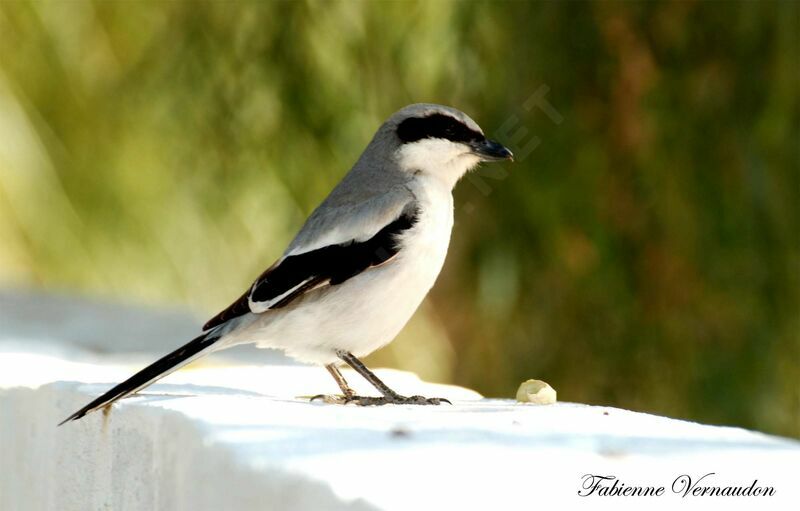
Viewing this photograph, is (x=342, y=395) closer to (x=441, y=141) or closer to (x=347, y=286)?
(x=347, y=286)

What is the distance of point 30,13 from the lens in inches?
165

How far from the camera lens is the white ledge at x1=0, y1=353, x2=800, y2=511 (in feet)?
5.08

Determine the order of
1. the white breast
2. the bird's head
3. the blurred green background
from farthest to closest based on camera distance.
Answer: the blurred green background → the bird's head → the white breast

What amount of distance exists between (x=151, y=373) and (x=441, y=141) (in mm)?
938

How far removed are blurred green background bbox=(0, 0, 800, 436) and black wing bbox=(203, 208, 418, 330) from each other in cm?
150

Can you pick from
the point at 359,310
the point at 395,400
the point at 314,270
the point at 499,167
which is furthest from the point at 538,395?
the point at 499,167

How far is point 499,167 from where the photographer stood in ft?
13.4

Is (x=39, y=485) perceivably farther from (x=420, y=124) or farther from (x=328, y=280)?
(x=420, y=124)

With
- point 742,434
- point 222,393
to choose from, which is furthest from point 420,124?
point 742,434

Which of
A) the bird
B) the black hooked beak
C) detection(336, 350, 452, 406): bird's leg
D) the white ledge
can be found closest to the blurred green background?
the black hooked beak

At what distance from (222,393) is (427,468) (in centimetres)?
89

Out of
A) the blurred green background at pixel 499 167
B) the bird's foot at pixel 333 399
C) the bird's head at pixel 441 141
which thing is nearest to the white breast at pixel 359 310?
the bird's foot at pixel 333 399

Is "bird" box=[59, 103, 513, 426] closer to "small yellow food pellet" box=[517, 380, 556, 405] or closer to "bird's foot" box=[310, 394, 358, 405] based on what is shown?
"bird's foot" box=[310, 394, 358, 405]

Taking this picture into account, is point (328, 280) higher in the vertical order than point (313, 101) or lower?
lower
